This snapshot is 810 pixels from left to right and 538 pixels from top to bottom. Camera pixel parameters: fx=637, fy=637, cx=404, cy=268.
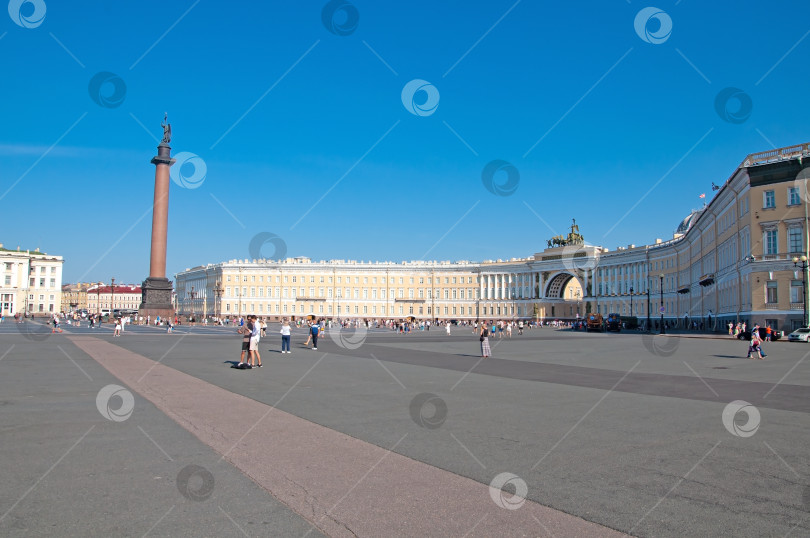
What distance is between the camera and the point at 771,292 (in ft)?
162

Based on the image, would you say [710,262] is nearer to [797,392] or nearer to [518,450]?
[797,392]

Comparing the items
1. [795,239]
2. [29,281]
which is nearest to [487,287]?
[795,239]

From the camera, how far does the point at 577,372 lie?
20.2 metres

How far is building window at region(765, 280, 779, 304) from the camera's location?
49.2m

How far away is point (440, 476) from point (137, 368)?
15.1m

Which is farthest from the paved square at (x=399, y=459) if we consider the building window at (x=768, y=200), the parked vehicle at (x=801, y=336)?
the building window at (x=768, y=200)

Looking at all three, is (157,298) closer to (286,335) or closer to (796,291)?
(286,335)

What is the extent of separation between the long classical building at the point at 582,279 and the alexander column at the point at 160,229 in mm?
39704

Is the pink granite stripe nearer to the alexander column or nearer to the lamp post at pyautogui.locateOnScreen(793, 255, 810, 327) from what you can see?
the lamp post at pyautogui.locateOnScreen(793, 255, 810, 327)

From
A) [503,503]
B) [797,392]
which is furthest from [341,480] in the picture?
[797,392]

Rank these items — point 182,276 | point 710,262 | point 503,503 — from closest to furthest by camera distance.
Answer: point 503,503 → point 710,262 → point 182,276

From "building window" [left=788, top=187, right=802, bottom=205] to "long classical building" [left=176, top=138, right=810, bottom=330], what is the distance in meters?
0.12

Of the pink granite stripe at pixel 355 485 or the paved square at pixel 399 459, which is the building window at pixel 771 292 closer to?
the paved square at pixel 399 459

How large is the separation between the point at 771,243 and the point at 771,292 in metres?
3.85
